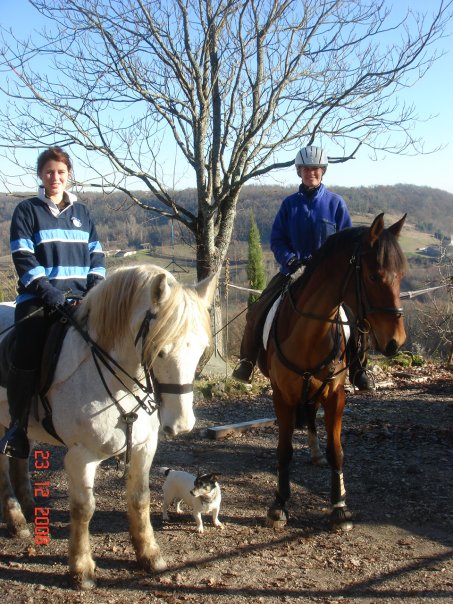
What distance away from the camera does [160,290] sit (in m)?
2.92

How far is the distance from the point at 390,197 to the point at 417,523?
44.3 meters

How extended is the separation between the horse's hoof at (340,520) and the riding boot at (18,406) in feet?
7.70

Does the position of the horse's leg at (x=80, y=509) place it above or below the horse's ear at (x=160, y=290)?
below

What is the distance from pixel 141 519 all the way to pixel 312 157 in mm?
3231

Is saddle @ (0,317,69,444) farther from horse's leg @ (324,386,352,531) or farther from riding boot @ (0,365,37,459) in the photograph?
horse's leg @ (324,386,352,531)

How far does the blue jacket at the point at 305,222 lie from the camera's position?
5.01 meters

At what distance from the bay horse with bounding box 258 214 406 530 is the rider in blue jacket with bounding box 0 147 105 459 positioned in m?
1.62

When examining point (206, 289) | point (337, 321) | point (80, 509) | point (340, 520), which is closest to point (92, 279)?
point (206, 289)

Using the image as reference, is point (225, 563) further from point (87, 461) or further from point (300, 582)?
point (87, 461)

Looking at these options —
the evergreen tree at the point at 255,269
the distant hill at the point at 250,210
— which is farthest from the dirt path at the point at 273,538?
the evergreen tree at the point at 255,269

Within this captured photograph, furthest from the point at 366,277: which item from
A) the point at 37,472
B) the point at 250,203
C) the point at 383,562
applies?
the point at 250,203

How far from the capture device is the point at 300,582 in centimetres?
360

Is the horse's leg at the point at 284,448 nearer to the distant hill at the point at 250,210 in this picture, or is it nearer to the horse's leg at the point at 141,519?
the horse's leg at the point at 141,519

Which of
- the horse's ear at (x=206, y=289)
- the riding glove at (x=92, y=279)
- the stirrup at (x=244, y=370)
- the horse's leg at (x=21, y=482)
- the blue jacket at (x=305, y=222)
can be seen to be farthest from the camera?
the stirrup at (x=244, y=370)
